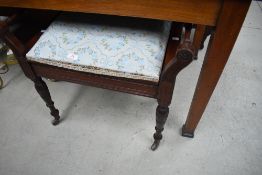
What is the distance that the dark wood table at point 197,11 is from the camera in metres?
0.52

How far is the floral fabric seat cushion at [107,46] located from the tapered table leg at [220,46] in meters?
0.15

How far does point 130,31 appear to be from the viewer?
77cm

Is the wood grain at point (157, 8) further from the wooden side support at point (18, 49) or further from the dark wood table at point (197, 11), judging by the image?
the wooden side support at point (18, 49)

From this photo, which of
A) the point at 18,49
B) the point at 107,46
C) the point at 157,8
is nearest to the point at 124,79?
the point at 107,46

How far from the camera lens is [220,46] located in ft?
1.98

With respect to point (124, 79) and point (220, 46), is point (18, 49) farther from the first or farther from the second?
point (220, 46)

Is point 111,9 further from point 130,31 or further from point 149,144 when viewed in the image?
point 149,144

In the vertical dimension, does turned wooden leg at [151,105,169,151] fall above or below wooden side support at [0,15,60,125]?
below

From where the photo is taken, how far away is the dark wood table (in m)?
0.52

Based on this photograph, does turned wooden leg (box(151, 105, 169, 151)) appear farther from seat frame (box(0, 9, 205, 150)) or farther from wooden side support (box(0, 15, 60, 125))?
wooden side support (box(0, 15, 60, 125))

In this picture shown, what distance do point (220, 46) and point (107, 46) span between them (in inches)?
13.4

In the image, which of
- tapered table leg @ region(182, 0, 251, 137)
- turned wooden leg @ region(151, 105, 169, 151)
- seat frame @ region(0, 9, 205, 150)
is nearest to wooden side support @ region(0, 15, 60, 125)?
seat frame @ region(0, 9, 205, 150)

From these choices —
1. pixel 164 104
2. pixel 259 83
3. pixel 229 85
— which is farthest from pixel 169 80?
pixel 259 83

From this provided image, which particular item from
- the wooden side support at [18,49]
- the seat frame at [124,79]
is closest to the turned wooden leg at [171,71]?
the seat frame at [124,79]
